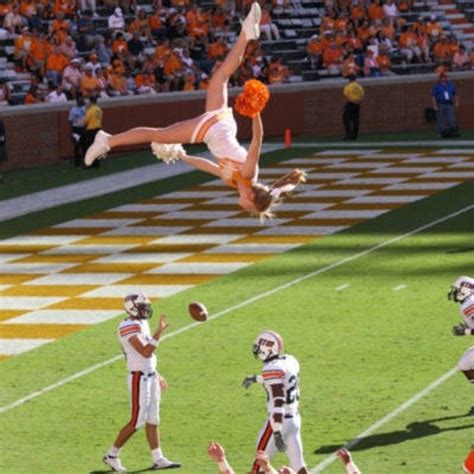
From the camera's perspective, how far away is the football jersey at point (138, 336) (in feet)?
64.3

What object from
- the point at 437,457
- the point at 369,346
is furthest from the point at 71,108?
the point at 437,457

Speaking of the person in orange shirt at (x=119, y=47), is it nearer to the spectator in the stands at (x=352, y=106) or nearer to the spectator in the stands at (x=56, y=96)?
the spectator in the stands at (x=56, y=96)

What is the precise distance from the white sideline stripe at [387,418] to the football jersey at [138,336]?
2.21 m

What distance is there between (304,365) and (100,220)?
52.1 ft

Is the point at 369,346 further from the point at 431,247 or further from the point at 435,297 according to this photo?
the point at 431,247

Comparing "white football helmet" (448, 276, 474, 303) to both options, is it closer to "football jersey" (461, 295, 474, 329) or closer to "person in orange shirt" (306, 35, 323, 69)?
Result: "football jersey" (461, 295, 474, 329)

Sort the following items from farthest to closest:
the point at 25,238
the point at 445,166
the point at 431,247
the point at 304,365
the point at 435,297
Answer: the point at 445,166, the point at 25,238, the point at 431,247, the point at 435,297, the point at 304,365

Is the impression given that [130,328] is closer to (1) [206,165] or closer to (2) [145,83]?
(1) [206,165]

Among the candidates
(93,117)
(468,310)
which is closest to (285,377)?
(468,310)

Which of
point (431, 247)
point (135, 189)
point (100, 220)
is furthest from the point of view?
point (135, 189)

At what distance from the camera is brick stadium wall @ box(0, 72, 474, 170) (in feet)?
161

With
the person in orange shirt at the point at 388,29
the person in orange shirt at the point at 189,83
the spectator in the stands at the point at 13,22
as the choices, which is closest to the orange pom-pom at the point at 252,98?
the spectator in the stands at the point at 13,22

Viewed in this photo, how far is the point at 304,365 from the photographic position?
24.8m

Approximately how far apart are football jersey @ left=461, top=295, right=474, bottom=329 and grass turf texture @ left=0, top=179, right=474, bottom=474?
1.22 m
